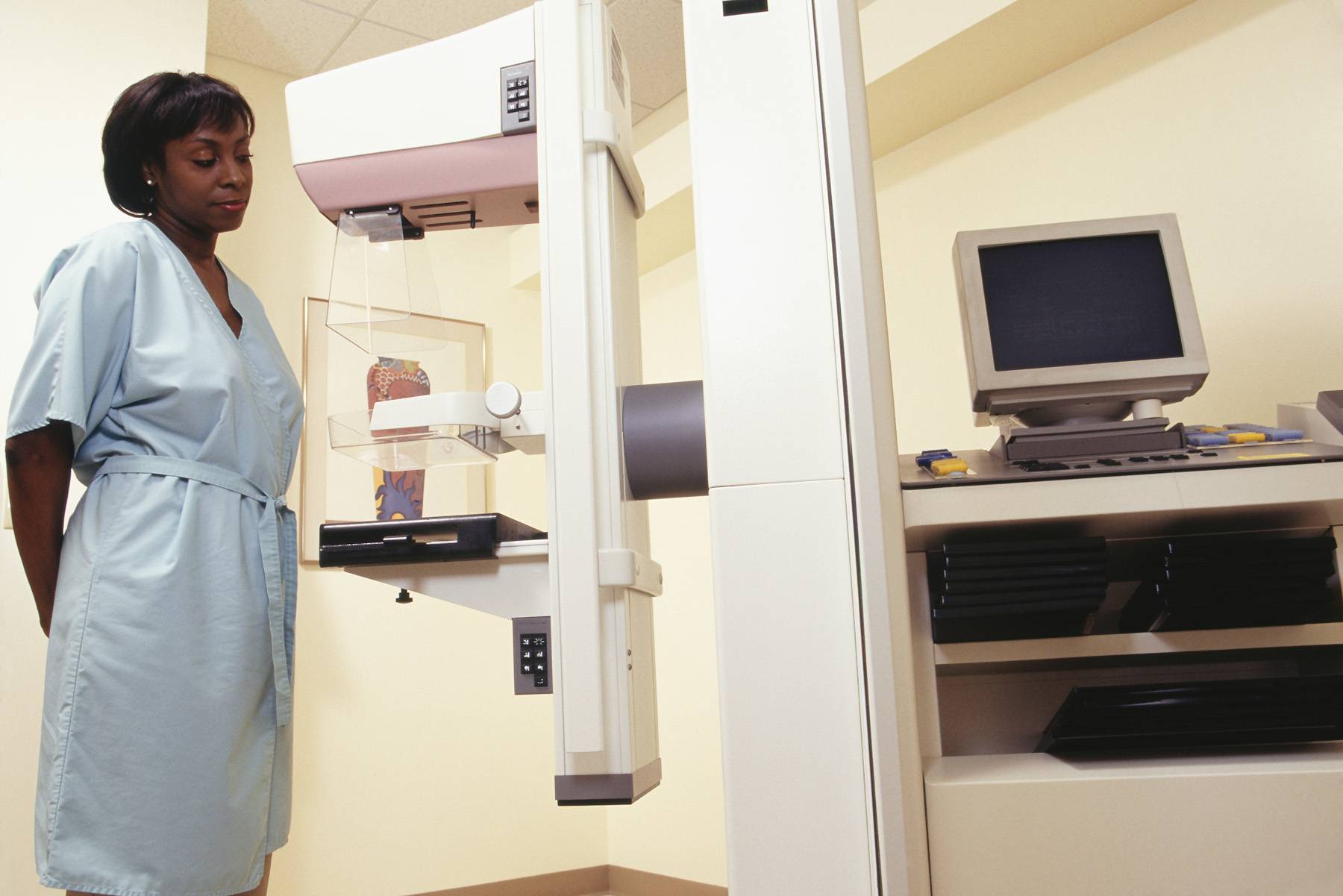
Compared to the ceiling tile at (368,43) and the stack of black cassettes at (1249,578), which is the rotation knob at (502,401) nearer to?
the stack of black cassettes at (1249,578)

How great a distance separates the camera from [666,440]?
3.86 ft

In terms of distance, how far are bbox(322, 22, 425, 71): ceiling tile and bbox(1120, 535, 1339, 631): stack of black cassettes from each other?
109 inches

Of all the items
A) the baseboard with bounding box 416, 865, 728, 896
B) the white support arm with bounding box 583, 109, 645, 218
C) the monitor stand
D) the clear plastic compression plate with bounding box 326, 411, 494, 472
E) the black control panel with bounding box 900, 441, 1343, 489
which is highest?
the white support arm with bounding box 583, 109, 645, 218

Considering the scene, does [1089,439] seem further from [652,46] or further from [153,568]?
[652,46]

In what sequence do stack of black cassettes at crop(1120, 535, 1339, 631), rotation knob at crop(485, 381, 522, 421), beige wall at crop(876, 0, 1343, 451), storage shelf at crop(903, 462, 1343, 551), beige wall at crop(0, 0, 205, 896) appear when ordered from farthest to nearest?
beige wall at crop(0, 0, 205, 896), beige wall at crop(876, 0, 1343, 451), rotation knob at crop(485, 381, 522, 421), stack of black cassettes at crop(1120, 535, 1339, 631), storage shelf at crop(903, 462, 1343, 551)

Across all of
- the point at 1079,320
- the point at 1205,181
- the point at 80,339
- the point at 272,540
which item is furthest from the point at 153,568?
the point at 1205,181

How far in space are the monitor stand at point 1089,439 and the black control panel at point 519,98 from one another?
2.47ft

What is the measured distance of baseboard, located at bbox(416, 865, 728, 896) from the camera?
124 inches

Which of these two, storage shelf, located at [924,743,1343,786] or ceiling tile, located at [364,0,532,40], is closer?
storage shelf, located at [924,743,1343,786]

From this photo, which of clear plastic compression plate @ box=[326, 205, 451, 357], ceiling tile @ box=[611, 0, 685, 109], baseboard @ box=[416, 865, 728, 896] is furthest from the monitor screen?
baseboard @ box=[416, 865, 728, 896]

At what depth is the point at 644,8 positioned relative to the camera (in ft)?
9.90

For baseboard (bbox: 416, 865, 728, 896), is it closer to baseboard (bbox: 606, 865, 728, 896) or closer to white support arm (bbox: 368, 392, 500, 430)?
baseboard (bbox: 606, 865, 728, 896)

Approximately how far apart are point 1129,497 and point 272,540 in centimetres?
107

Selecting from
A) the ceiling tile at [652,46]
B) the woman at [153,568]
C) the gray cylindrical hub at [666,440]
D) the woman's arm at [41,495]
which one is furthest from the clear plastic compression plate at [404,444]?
the ceiling tile at [652,46]
